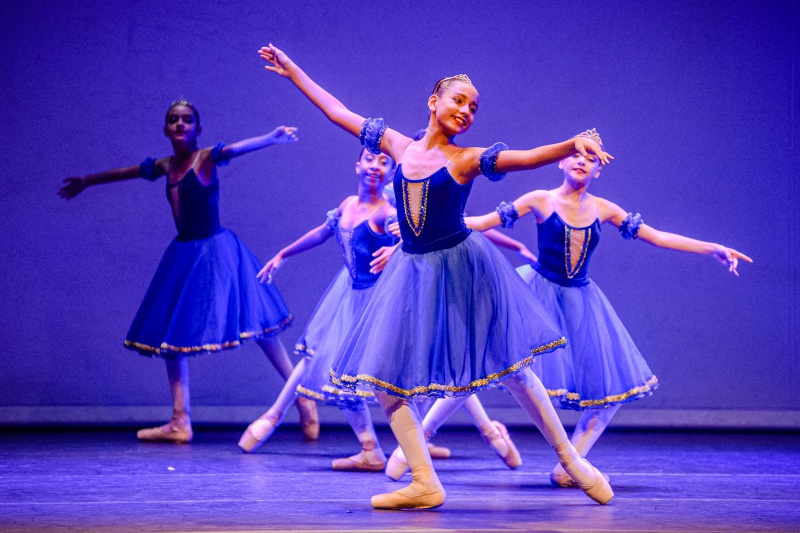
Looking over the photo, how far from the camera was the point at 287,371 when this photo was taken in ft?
16.9

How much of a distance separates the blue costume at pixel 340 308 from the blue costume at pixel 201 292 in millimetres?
540

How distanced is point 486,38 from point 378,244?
6.13 ft

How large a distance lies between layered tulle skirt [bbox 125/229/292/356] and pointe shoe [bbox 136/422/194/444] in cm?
39

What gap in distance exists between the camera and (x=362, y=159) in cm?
454

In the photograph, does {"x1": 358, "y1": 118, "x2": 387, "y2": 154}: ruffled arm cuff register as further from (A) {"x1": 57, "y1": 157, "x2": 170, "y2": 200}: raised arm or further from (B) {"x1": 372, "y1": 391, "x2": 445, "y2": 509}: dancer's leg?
(A) {"x1": 57, "y1": 157, "x2": 170, "y2": 200}: raised arm

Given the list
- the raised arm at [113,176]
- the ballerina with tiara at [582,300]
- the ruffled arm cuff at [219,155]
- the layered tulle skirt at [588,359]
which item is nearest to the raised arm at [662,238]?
the ballerina with tiara at [582,300]

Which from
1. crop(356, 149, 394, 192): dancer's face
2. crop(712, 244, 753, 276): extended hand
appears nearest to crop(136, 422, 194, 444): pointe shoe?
crop(356, 149, 394, 192): dancer's face

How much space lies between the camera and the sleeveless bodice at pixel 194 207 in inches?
204

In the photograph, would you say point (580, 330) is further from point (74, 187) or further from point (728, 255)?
point (74, 187)

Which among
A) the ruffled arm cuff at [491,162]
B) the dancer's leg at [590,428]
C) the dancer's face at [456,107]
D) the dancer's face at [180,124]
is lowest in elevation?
the dancer's leg at [590,428]

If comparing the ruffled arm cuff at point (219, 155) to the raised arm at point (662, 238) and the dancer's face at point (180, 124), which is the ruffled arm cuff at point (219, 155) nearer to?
the dancer's face at point (180, 124)

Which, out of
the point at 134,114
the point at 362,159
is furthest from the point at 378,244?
the point at 134,114

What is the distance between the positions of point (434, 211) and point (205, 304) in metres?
2.03

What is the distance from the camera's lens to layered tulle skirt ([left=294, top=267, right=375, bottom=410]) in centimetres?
443
